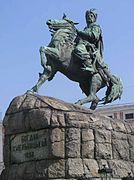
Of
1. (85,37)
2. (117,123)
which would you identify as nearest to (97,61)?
(85,37)

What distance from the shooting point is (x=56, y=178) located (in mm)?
12336

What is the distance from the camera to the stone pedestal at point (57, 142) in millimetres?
12463

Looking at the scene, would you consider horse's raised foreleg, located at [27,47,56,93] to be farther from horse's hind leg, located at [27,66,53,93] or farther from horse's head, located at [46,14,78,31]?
horse's head, located at [46,14,78,31]

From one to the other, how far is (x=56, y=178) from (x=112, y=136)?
213 centimetres

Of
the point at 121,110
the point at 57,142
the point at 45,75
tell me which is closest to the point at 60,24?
the point at 45,75

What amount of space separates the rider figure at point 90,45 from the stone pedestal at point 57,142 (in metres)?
1.99

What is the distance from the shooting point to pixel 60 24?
51.1 feet

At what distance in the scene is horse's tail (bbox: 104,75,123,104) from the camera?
15.8 metres

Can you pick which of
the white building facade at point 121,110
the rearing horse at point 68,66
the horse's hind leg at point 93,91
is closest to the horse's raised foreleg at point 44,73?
the rearing horse at point 68,66

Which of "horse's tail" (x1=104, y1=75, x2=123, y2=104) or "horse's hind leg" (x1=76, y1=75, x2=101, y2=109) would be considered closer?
"horse's hind leg" (x1=76, y1=75, x2=101, y2=109)

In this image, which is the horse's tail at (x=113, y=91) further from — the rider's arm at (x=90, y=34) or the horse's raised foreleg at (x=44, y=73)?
the horse's raised foreleg at (x=44, y=73)

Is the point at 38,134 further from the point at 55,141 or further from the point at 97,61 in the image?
the point at 97,61

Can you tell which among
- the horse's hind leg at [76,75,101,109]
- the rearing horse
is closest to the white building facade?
the rearing horse

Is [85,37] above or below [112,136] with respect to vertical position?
above
